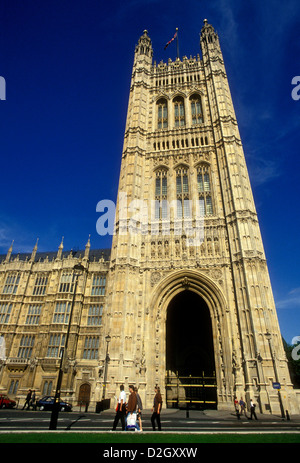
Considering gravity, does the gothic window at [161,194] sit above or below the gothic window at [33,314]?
above

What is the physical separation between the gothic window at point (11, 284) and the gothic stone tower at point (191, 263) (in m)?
16.5

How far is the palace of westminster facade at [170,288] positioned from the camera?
21359 mm

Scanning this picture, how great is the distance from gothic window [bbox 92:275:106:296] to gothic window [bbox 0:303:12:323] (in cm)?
1075

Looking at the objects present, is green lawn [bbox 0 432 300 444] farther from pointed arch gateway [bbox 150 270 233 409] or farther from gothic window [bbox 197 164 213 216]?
gothic window [bbox 197 164 213 216]

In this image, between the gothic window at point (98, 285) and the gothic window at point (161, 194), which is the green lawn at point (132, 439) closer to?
the gothic window at point (161, 194)

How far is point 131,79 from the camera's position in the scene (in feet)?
134

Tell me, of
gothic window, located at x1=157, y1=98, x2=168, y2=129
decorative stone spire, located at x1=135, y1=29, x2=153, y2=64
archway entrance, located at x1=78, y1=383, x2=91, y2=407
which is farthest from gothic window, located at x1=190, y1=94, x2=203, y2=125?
archway entrance, located at x1=78, y1=383, x2=91, y2=407

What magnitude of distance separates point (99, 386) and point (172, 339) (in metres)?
9.79

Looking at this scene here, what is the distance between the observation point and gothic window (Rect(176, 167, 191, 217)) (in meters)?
29.1

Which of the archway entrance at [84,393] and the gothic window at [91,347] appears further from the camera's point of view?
the gothic window at [91,347]

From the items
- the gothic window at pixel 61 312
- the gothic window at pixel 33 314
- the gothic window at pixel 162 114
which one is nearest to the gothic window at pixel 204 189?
the gothic window at pixel 162 114

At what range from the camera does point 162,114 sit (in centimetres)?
3753
